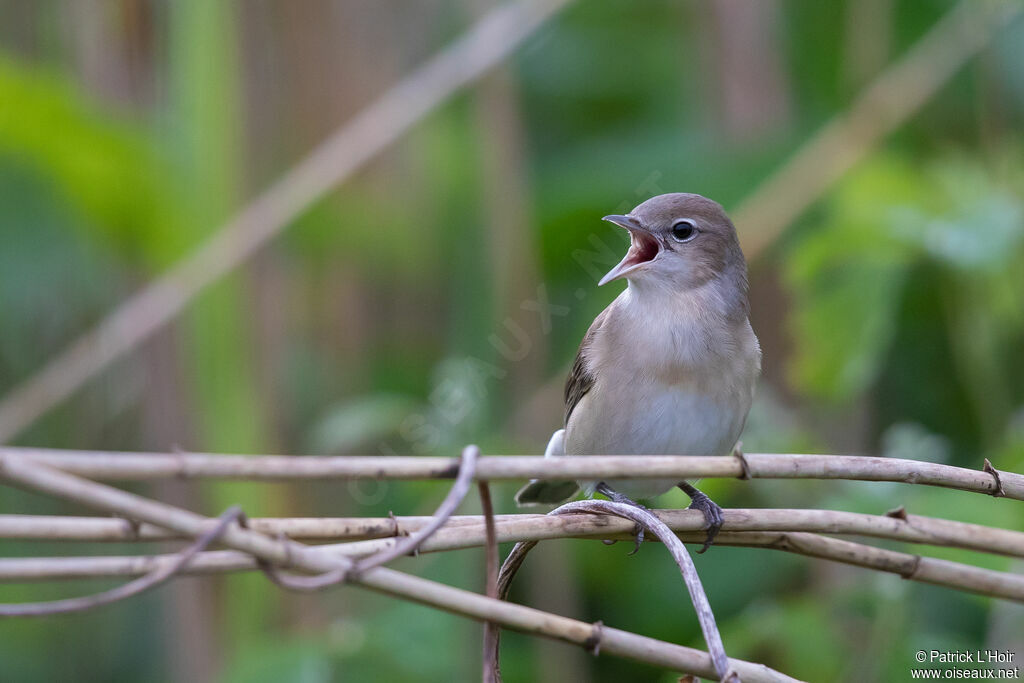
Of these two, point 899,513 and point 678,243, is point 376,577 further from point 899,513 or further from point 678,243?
point 678,243

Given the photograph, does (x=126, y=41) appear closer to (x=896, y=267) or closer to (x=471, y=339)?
(x=471, y=339)

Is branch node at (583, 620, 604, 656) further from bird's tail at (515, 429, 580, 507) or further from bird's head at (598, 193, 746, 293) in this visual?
bird's tail at (515, 429, 580, 507)

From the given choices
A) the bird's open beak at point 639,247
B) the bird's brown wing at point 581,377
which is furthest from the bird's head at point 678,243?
the bird's brown wing at point 581,377

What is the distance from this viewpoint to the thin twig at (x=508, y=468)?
1046 mm

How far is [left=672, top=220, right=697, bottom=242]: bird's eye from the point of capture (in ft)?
8.75

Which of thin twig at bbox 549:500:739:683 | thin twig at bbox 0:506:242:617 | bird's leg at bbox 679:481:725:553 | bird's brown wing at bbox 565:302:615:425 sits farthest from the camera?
bird's brown wing at bbox 565:302:615:425

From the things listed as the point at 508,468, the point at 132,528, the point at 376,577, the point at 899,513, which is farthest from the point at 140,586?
the point at 899,513

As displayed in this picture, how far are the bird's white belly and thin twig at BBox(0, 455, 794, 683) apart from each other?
1238 mm

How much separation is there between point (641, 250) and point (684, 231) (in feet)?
0.38

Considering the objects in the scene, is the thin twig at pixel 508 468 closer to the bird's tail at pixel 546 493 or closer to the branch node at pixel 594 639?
the branch node at pixel 594 639

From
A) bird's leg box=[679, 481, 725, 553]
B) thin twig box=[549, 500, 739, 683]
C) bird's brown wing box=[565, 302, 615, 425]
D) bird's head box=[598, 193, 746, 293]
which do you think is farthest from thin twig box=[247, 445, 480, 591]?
bird's brown wing box=[565, 302, 615, 425]

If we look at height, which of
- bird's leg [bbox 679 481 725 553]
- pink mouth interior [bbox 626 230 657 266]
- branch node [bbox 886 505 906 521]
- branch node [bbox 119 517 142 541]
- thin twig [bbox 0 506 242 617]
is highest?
pink mouth interior [bbox 626 230 657 266]

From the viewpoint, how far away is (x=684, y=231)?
2688 mm

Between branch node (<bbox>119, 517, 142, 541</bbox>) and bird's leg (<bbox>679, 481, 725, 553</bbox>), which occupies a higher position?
bird's leg (<bbox>679, 481, 725, 553</bbox>)
